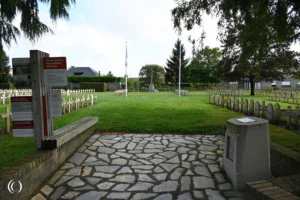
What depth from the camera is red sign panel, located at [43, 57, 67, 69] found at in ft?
11.2

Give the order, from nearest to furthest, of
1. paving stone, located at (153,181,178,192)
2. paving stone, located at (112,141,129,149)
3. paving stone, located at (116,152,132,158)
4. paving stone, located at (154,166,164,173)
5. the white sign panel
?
paving stone, located at (153,181,178,192) < the white sign panel < paving stone, located at (154,166,164,173) < paving stone, located at (116,152,132,158) < paving stone, located at (112,141,129,149)

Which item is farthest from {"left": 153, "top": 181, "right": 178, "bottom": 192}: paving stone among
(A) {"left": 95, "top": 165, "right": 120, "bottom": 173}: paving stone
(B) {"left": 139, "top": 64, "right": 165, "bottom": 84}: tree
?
(B) {"left": 139, "top": 64, "right": 165, "bottom": 84}: tree

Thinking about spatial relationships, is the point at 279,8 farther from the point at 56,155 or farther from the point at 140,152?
the point at 56,155

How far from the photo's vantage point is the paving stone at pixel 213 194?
2814 mm

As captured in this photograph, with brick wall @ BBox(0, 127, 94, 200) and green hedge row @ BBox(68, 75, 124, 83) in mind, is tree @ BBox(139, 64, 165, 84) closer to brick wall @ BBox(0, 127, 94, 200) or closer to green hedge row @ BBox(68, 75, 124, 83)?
green hedge row @ BBox(68, 75, 124, 83)

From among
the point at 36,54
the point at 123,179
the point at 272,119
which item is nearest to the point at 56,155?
the point at 123,179

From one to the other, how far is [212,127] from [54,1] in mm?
5720

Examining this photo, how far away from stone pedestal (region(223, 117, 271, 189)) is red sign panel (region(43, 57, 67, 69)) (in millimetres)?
2925

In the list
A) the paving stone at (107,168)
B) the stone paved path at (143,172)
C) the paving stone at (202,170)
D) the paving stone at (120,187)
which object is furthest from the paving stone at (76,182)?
the paving stone at (202,170)

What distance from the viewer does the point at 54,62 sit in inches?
134

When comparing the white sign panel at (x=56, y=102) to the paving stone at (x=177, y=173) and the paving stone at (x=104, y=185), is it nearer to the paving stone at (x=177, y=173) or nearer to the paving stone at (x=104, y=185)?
the paving stone at (x=104, y=185)

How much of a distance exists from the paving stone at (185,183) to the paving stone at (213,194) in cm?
29

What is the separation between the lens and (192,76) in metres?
58.8

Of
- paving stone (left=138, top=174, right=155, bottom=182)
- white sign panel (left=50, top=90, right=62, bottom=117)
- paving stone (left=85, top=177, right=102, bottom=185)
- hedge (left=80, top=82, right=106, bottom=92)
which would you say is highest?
hedge (left=80, top=82, right=106, bottom=92)
